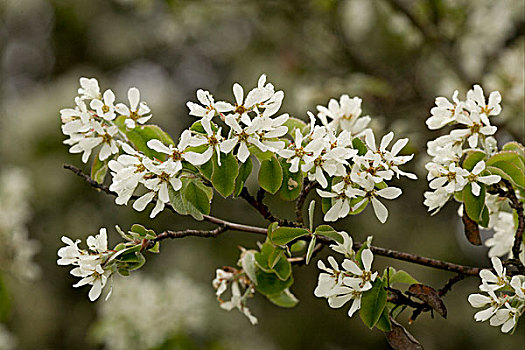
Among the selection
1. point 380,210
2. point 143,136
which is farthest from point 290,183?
point 143,136

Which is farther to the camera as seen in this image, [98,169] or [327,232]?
[98,169]

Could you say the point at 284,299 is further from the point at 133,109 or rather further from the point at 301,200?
the point at 133,109

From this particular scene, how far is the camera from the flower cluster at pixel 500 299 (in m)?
0.87

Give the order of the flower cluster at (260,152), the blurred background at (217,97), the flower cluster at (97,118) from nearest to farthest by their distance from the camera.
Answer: the flower cluster at (260,152)
the flower cluster at (97,118)
the blurred background at (217,97)

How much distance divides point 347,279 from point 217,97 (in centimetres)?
337

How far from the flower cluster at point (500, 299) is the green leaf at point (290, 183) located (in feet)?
0.94

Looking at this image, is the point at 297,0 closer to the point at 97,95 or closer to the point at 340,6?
the point at 340,6

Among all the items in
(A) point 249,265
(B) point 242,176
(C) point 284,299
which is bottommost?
(C) point 284,299

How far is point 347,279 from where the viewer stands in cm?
88

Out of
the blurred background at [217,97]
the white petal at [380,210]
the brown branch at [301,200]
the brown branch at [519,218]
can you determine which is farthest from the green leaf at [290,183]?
the blurred background at [217,97]

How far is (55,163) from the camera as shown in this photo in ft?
14.8

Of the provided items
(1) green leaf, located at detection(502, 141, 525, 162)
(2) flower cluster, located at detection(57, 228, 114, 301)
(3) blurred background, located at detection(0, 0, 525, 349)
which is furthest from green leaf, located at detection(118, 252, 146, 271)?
(3) blurred background, located at detection(0, 0, 525, 349)

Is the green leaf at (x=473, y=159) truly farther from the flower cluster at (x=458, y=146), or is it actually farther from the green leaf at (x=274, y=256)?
the green leaf at (x=274, y=256)

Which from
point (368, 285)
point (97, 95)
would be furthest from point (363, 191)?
point (97, 95)
